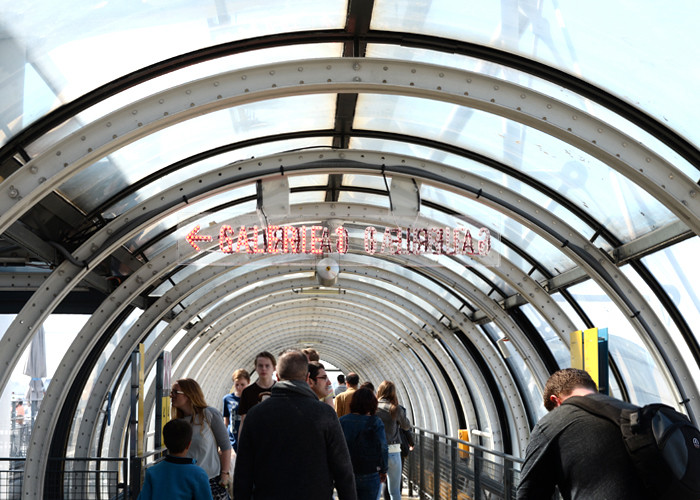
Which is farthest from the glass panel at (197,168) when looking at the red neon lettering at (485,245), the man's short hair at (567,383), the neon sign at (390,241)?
the man's short hair at (567,383)

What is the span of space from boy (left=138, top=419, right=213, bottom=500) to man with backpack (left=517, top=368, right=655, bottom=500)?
2639 mm

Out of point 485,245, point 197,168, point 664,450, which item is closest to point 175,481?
point 664,450

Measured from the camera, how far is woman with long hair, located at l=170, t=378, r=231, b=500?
7180mm

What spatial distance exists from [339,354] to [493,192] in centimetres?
3551

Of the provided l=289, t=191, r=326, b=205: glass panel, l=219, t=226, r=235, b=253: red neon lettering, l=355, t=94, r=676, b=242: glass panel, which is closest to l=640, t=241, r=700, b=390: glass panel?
l=355, t=94, r=676, b=242: glass panel

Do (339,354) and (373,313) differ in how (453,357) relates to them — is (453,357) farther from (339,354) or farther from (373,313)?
(339,354)

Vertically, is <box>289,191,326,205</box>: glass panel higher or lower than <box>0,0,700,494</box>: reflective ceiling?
higher

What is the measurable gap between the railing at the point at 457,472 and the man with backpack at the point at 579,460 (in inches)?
157

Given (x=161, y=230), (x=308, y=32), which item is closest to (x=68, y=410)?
(x=161, y=230)

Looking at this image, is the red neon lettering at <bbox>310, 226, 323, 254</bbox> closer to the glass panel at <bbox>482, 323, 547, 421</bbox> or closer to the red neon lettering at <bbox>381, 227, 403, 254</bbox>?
the red neon lettering at <bbox>381, 227, 403, 254</bbox>

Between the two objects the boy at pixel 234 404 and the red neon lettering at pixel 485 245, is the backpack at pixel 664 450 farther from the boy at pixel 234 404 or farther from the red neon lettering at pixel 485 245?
the boy at pixel 234 404

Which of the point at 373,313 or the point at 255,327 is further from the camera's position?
the point at 255,327

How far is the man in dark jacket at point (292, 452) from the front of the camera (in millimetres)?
4727

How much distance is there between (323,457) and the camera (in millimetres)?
4797
